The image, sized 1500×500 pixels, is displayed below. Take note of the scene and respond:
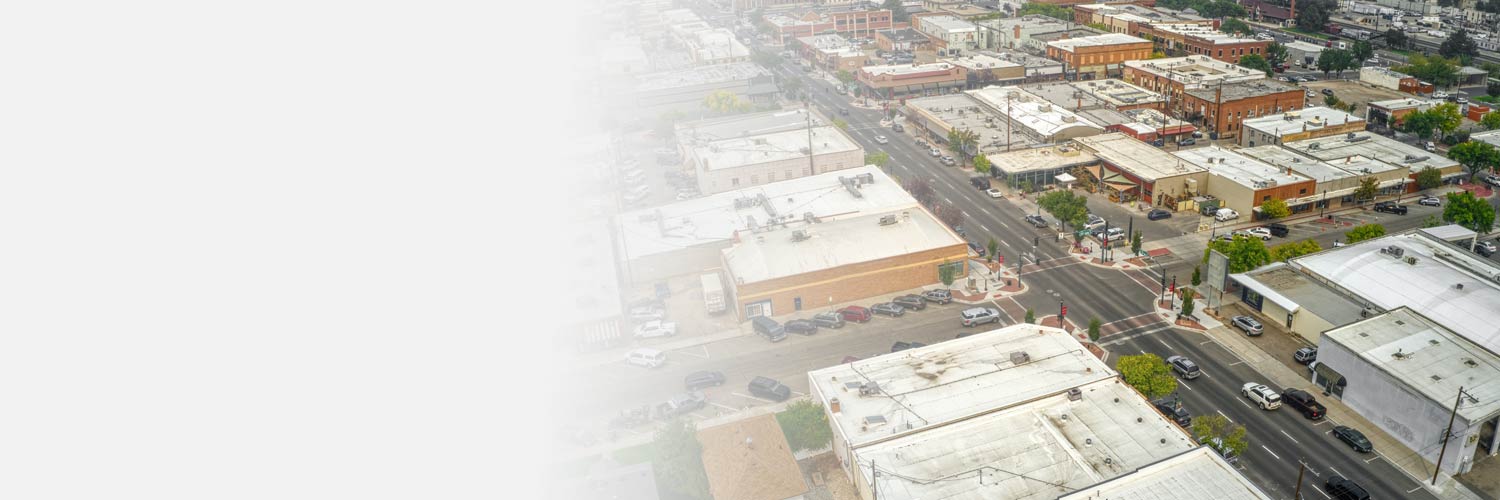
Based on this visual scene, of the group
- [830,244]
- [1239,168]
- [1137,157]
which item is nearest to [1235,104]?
[1137,157]

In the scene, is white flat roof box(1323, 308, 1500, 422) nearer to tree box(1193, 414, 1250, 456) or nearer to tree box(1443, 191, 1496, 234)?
tree box(1193, 414, 1250, 456)

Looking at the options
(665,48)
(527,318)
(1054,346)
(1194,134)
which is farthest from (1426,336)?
(665,48)

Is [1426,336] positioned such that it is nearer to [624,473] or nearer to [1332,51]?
[624,473]

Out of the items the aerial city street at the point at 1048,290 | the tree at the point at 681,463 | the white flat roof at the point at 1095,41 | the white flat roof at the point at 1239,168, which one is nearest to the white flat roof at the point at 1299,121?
the aerial city street at the point at 1048,290

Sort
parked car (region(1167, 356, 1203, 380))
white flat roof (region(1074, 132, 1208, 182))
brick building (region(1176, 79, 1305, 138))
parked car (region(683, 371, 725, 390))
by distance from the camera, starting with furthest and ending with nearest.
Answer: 1. brick building (region(1176, 79, 1305, 138))
2. white flat roof (region(1074, 132, 1208, 182))
3. parked car (region(683, 371, 725, 390))
4. parked car (region(1167, 356, 1203, 380))

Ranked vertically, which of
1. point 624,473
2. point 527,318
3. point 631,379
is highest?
point 527,318

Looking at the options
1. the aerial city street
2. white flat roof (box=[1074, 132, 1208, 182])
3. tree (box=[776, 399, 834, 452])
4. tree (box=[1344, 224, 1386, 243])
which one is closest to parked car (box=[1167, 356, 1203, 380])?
the aerial city street

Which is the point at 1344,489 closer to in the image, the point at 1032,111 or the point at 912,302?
the point at 912,302
